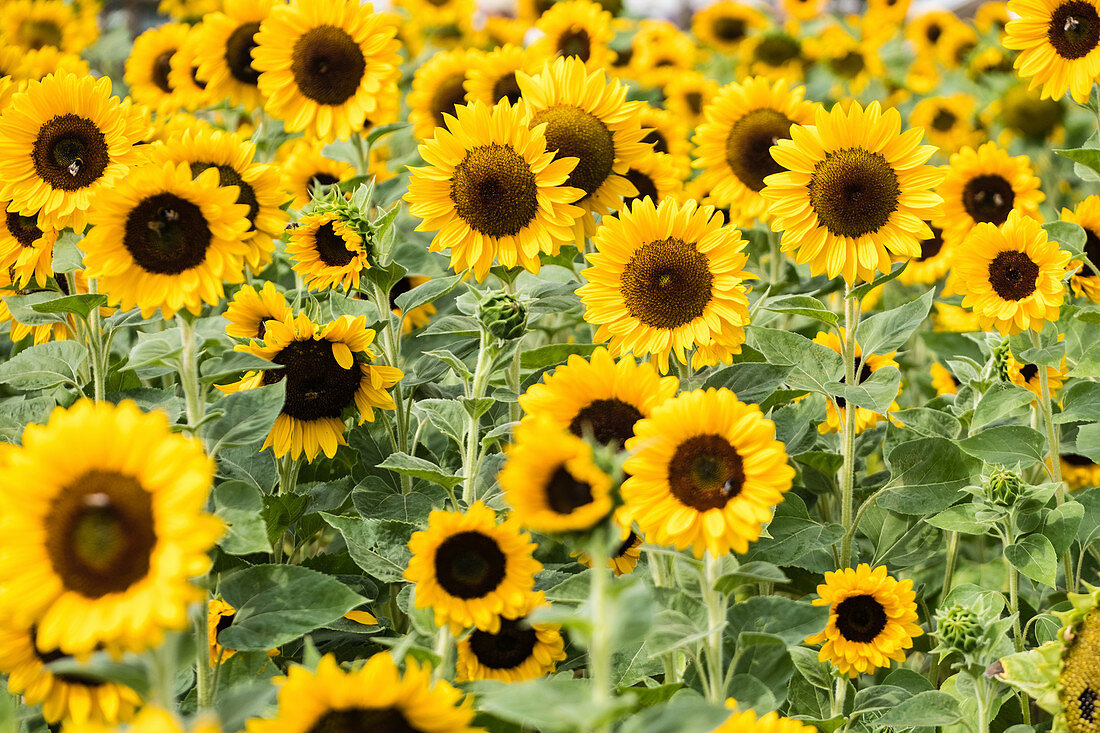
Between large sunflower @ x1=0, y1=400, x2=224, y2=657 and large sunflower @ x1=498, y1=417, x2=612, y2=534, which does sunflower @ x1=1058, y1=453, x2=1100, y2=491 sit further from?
large sunflower @ x1=0, y1=400, x2=224, y2=657

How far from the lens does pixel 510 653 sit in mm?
1300

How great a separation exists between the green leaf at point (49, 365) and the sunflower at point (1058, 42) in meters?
1.67

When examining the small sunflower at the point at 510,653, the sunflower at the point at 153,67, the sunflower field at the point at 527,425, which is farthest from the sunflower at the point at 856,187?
the sunflower at the point at 153,67

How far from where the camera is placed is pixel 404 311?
1.61 metres

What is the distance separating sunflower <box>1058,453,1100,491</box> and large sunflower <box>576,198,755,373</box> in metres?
1.00

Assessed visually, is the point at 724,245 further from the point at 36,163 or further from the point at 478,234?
the point at 36,163

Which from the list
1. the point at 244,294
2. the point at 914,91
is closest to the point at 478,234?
the point at 244,294

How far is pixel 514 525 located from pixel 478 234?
56 centimetres

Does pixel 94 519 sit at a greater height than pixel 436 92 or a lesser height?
lesser

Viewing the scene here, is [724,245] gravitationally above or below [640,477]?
above

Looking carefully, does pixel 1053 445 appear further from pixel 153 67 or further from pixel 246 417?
pixel 153 67

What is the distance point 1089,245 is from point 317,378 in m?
1.46

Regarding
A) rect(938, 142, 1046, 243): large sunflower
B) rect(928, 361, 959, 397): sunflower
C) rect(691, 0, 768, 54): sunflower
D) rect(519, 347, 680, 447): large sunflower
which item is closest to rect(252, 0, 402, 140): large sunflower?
rect(519, 347, 680, 447): large sunflower

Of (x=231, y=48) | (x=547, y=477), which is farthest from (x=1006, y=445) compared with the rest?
(x=231, y=48)
